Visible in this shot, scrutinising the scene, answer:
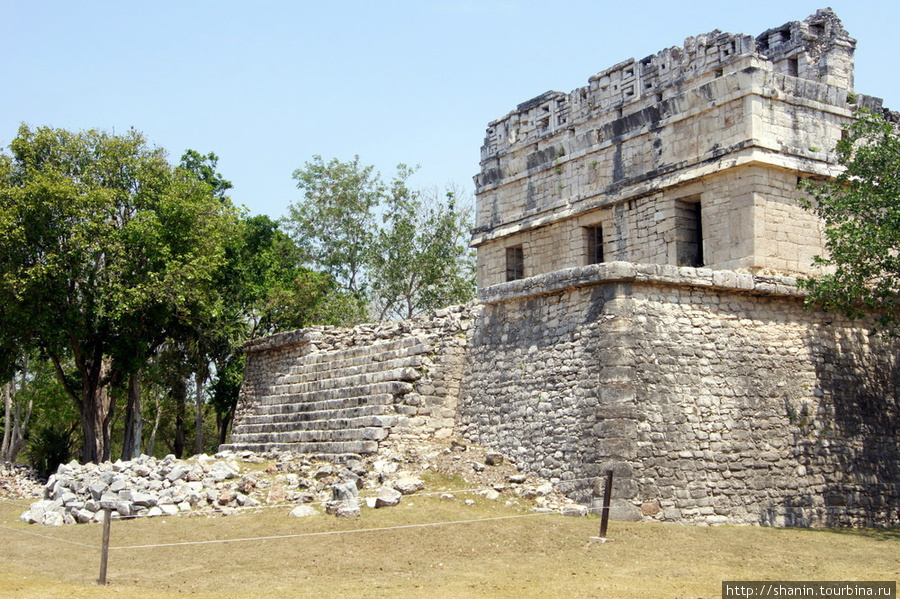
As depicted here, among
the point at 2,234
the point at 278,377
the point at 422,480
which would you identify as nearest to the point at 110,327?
the point at 2,234

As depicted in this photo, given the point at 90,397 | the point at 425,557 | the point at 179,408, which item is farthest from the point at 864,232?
the point at 179,408

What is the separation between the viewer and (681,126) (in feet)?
49.9

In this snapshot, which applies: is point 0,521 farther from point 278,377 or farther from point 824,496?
point 824,496

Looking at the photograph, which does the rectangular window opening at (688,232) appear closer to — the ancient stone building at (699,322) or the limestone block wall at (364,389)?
the ancient stone building at (699,322)

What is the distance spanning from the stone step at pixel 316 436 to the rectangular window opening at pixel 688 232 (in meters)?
5.22

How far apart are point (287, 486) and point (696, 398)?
5541 millimetres

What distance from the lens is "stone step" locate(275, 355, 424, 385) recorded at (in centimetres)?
1482

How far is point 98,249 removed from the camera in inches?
774

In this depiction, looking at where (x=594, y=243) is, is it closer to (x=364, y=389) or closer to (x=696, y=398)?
(x=364, y=389)

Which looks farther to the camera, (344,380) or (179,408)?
(179,408)

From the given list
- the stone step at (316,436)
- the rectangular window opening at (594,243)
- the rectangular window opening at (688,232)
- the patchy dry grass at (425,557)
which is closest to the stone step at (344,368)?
the stone step at (316,436)

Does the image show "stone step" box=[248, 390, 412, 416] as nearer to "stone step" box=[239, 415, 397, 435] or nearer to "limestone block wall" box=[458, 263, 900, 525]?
"stone step" box=[239, 415, 397, 435]

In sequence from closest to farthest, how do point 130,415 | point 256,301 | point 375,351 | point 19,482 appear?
point 375,351 → point 19,482 → point 130,415 → point 256,301

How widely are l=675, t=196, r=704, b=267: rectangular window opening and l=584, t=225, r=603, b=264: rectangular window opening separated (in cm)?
186
